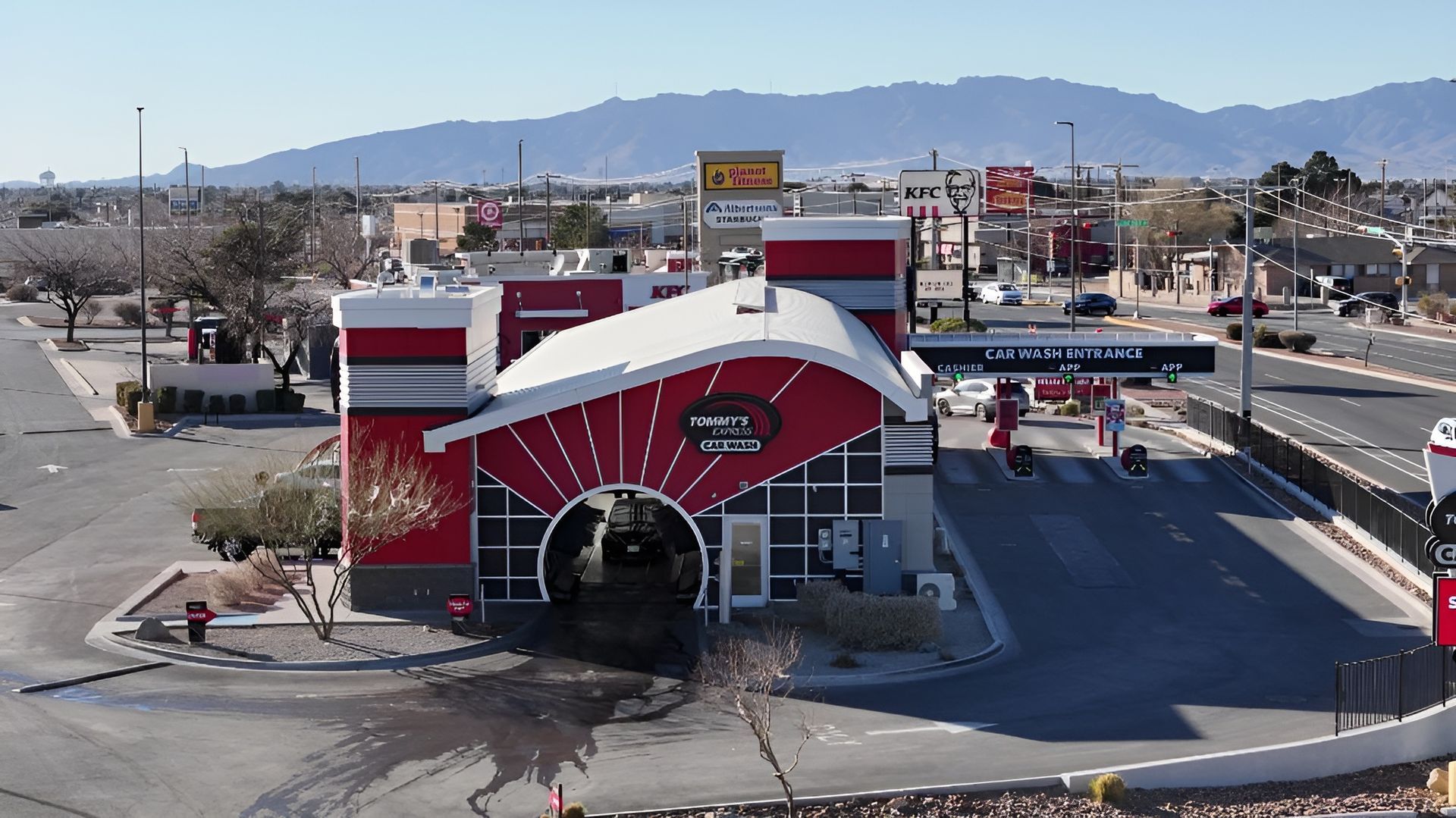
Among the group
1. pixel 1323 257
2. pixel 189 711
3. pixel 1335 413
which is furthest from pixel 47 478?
pixel 1323 257

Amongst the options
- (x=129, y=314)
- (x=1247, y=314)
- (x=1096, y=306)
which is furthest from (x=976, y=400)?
(x=129, y=314)

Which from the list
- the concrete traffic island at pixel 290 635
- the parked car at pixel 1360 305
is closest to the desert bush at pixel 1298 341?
the parked car at pixel 1360 305

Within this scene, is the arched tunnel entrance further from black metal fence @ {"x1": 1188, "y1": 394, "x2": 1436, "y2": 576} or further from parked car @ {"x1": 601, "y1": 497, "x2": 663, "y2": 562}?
black metal fence @ {"x1": 1188, "y1": 394, "x2": 1436, "y2": 576}

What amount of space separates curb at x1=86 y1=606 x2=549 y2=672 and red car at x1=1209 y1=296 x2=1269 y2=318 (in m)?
73.6

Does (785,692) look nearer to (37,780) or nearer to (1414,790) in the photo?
(1414,790)

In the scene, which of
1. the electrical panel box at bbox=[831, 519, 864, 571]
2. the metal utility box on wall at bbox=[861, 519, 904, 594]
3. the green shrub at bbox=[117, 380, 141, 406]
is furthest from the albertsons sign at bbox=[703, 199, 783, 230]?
the metal utility box on wall at bbox=[861, 519, 904, 594]

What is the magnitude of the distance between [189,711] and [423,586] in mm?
6512

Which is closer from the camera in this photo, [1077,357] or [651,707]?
[651,707]

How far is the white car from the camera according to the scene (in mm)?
105250

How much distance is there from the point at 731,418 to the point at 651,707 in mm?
7393

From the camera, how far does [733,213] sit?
7081 cm

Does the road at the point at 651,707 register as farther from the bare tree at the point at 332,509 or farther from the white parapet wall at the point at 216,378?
the white parapet wall at the point at 216,378

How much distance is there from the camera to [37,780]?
20.8 m

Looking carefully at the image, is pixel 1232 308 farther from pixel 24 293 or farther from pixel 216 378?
pixel 24 293
